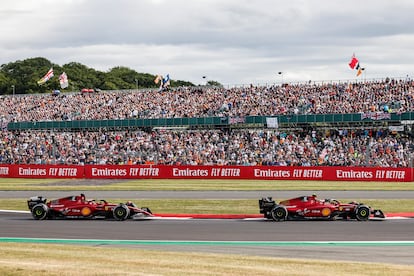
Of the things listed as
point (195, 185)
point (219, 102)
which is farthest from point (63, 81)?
point (195, 185)

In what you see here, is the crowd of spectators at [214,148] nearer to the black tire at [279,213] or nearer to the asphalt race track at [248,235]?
the black tire at [279,213]

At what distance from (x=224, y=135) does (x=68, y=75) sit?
78861 millimetres

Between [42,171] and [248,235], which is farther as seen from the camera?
[42,171]

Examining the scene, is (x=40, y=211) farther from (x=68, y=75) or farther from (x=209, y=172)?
(x=68, y=75)

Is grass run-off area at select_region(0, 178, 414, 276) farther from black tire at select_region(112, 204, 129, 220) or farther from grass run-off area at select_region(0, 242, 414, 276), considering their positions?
black tire at select_region(112, 204, 129, 220)

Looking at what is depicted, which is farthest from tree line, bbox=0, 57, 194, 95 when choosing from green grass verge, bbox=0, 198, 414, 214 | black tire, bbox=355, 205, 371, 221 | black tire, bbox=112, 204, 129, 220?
black tire, bbox=355, 205, 371, 221

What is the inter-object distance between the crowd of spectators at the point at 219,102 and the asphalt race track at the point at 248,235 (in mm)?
35267

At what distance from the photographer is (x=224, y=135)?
197 ft

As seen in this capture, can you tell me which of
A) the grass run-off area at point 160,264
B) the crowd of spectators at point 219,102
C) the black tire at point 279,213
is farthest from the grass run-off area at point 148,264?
the crowd of spectators at point 219,102

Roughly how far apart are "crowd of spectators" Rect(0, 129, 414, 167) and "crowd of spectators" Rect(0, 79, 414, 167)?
8 cm

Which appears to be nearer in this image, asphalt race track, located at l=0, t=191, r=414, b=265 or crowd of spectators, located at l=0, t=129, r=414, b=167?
asphalt race track, located at l=0, t=191, r=414, b=265

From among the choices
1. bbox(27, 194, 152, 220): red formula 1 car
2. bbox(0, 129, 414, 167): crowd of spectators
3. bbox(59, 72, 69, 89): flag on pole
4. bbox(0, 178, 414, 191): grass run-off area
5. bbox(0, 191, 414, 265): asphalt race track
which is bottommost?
bbox(0, 178, 414, 191): grass run-off area

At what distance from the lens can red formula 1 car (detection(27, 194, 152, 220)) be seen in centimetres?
2395

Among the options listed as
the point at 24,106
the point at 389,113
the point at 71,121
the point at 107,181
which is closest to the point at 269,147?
the point at 389,113
